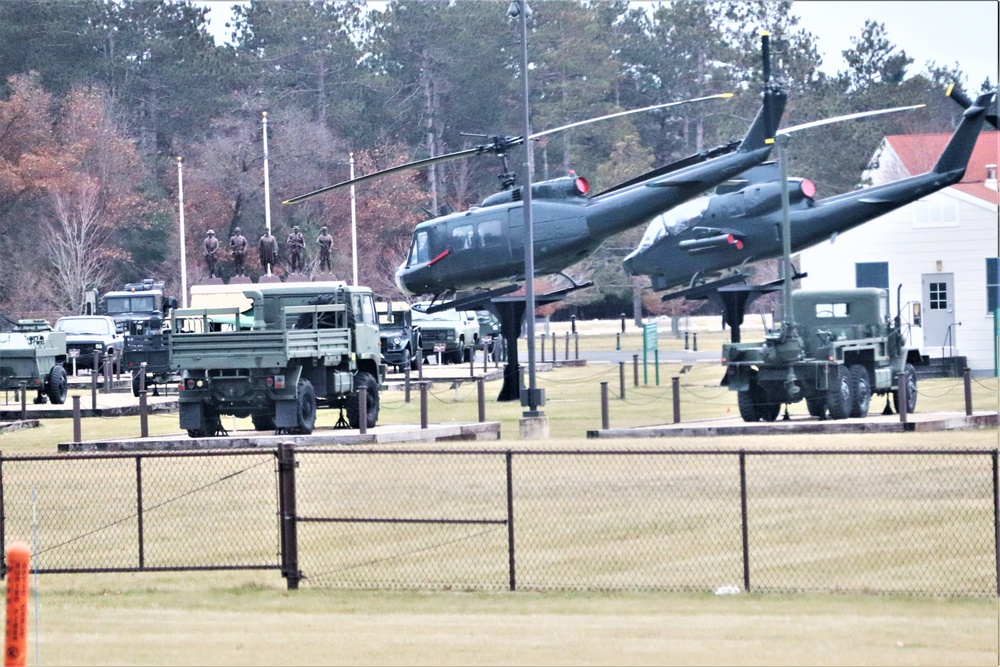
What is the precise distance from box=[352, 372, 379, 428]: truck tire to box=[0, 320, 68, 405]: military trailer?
31.2 feet

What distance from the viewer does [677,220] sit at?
123 feet

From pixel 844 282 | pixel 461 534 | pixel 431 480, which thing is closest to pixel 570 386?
pixel 844 282

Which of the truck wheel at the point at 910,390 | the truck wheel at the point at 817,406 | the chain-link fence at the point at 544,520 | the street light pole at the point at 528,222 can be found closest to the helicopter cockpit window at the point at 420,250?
the street light pole at the point at 528,222

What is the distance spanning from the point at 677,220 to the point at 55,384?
46.0 feet

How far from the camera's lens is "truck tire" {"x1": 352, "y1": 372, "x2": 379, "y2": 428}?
26.0 meters

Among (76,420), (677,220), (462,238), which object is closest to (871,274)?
(677,220)

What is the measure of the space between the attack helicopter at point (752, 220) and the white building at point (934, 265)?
4804 mm

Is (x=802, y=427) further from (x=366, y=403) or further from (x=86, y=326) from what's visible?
(x=86, y=326)

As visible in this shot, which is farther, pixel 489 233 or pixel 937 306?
pixel 937 306

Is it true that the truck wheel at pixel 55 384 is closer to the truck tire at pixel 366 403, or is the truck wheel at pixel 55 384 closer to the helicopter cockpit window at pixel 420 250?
the helicopter cockpit window at pixel 420 250

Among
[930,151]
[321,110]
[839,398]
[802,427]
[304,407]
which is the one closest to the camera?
[802,427]

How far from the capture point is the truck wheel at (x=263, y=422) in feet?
83.8

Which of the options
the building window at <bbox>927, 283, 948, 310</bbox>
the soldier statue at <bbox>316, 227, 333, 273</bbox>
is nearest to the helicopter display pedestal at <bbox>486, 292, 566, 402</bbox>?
the building window at <bbox>927, 283, 948, 310</bbox>

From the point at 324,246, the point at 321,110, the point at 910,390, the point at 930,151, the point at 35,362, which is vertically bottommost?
the point at 910,390
